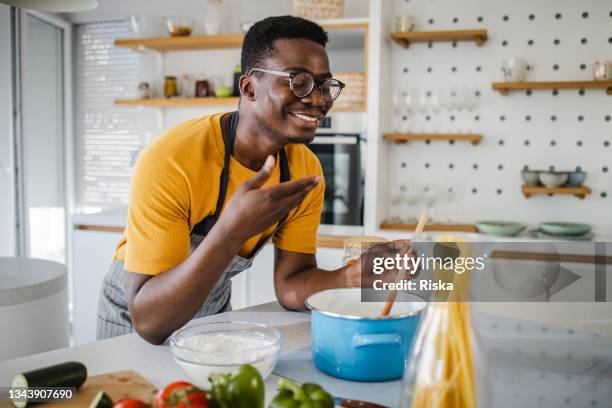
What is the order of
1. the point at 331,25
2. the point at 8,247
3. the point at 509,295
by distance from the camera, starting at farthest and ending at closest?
the point at 8,247
the point at 331,25
the point at 509,295

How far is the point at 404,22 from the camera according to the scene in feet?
11.5

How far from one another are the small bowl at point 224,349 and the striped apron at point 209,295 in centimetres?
44

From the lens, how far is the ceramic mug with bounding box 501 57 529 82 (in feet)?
11.1

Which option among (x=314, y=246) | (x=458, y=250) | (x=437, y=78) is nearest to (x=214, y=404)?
(x=458, y=250)

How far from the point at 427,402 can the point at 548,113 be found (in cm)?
305

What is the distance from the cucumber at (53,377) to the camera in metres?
1.01

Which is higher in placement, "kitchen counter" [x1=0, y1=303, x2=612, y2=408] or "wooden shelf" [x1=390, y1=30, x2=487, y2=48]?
"wooden shelf" [x1=390, y1=30, x2=487, y2=48]

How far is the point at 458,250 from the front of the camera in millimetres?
854

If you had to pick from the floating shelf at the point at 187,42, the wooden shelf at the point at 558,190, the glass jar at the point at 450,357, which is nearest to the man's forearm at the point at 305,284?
the glass jar at the point at 450,357

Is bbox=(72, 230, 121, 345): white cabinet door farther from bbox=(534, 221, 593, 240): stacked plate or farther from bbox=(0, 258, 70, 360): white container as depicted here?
bbox=(534, 221, 593, 240): stacked plate

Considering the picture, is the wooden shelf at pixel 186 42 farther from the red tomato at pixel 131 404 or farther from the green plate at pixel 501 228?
the red tomato at pixel 131 404

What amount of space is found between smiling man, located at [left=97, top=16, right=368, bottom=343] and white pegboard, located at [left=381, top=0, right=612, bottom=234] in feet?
6.63

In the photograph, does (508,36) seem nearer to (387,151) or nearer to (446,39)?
(446,39)

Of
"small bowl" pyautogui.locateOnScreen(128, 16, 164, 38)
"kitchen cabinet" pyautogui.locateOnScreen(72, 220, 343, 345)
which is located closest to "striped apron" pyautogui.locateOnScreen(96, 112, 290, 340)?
"kitchen cabinet" pyautogui.locateOnScreen(72, 220, 343, 345)
